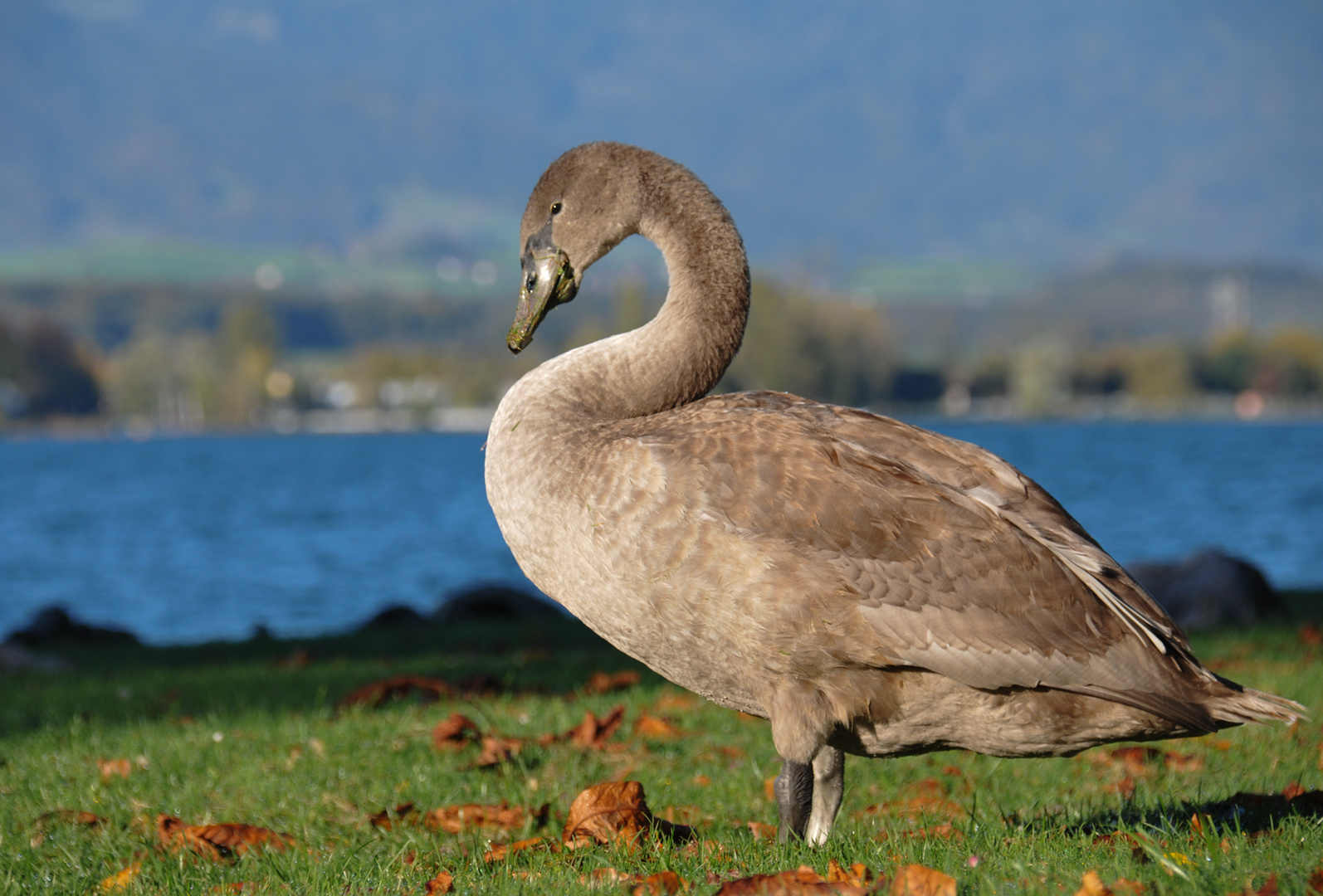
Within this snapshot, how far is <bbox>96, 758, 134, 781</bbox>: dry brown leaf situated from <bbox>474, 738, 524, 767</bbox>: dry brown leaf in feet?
6.11

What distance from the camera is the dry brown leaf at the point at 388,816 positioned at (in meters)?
5.54

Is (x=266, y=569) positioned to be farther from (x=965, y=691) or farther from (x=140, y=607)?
(x=965, y=691)

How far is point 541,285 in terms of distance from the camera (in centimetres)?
544

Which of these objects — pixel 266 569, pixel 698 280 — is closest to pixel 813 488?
pixel 698 280

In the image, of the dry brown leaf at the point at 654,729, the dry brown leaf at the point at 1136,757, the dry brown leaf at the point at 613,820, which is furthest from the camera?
the dry brown leaf at the point at 654,729

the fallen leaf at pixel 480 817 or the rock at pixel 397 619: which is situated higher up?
the fallen leaf at pixel 480 817

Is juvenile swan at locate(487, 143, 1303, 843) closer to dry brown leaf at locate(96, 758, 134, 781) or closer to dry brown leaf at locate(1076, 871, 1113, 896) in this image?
dry brown leaf at locate(1076, 871, 1113, 896)

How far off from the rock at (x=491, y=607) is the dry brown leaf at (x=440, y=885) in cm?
1319

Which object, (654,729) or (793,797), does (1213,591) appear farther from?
(793,797)

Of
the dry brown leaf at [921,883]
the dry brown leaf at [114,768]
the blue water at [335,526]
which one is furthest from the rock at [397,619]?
the dry brown leaf at [921,883]

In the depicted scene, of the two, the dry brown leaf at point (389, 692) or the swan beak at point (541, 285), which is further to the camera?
the dry brown leaf at point (389, 692)

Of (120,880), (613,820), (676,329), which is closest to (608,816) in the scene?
(613,820)

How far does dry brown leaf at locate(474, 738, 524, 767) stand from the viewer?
21.2 feet

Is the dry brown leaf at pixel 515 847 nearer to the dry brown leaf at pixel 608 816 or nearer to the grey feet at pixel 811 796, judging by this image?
the dry brown leaf at pixel 608 816
